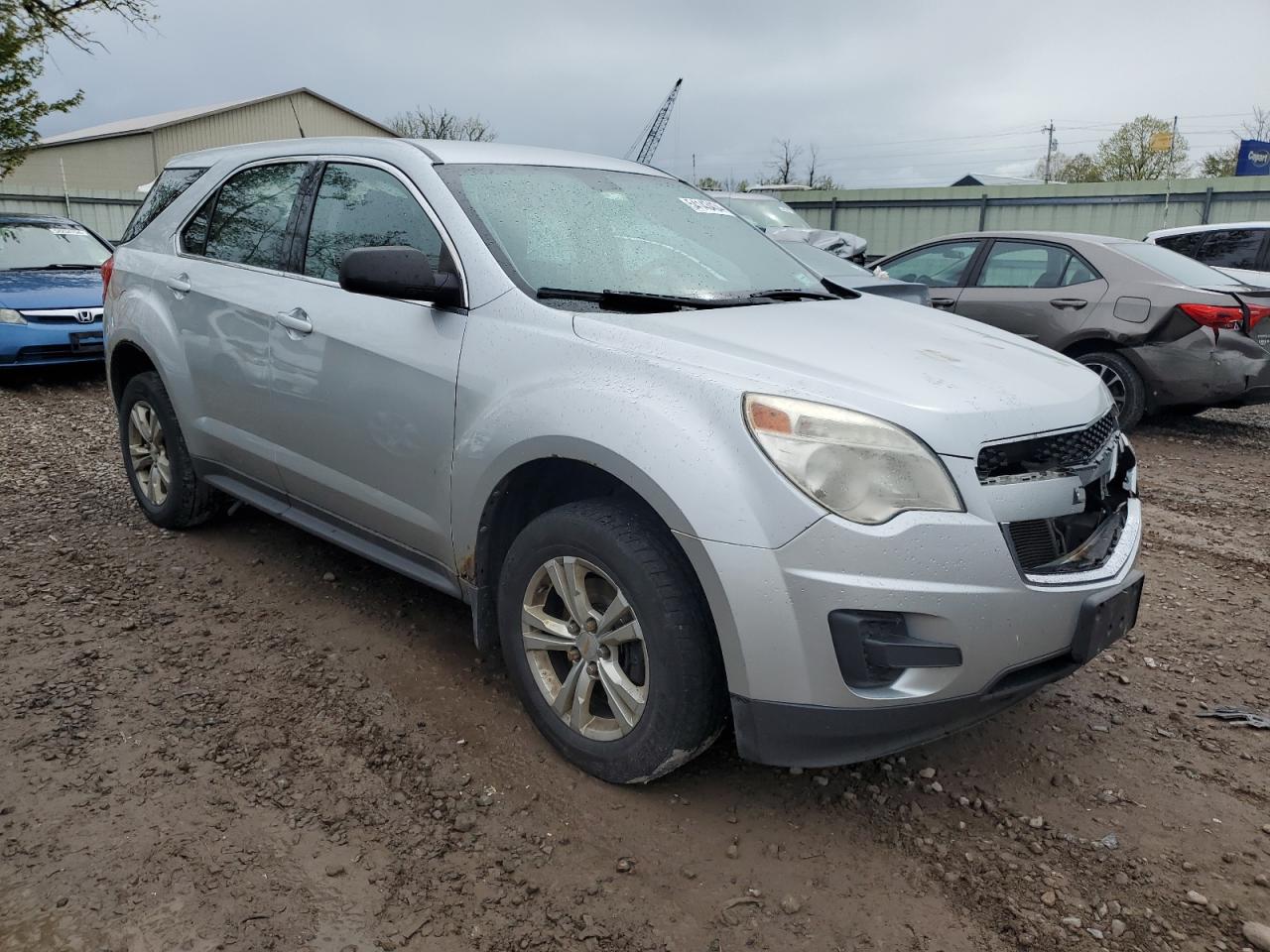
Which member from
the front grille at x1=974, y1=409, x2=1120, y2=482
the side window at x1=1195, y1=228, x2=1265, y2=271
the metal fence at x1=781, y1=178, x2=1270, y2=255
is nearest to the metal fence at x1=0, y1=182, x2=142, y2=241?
the metal fence at x1=781, y1=178, x2=1270, y2=255

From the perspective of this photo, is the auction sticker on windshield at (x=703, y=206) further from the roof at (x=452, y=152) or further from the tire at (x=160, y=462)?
the tire at (x=160, y=462)

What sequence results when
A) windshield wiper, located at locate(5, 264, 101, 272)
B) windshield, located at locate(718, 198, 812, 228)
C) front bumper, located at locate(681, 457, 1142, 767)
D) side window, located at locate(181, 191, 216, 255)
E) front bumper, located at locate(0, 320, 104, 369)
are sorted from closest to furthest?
front bumper, located at locate(681, 457, 1142, 767) < side window, located at locate(181, 191, 216, 255) < front bumper, located at locate(0, 320, 104, 369) < windshield wiper, located at locate(5, 264, 101, 272) < windshield, located at locate(718, 198, 812, 228)

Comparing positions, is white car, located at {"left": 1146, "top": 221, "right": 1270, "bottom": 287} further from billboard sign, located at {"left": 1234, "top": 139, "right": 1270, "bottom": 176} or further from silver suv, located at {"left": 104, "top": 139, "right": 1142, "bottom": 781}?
billboard sign, located at {"left": 1234, "top": 139, "right": 1270, "bottom": 176}

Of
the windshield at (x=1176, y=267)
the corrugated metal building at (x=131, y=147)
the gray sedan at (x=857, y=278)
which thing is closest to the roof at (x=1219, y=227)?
the windshield at (x=1176, y=267)

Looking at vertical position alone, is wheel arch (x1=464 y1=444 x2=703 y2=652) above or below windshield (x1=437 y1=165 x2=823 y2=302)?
below

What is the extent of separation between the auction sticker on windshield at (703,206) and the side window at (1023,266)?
479 cm

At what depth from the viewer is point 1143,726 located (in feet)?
10.5

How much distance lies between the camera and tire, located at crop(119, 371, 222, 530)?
4523 millimetres

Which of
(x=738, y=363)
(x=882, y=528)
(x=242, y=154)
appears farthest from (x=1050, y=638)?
(x=242, y=154)

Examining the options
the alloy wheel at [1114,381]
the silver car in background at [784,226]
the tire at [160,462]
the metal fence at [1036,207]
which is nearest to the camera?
the tire at [160,462]

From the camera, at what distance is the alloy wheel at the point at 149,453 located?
15.4 ft

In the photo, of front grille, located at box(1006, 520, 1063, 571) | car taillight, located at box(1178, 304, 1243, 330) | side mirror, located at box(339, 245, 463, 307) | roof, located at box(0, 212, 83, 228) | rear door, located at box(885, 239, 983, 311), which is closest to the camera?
front grille, located at box(1006, 520, 1063, 571)

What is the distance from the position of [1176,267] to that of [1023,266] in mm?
1101

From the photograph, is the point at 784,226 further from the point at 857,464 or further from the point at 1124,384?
the point at 857,464
